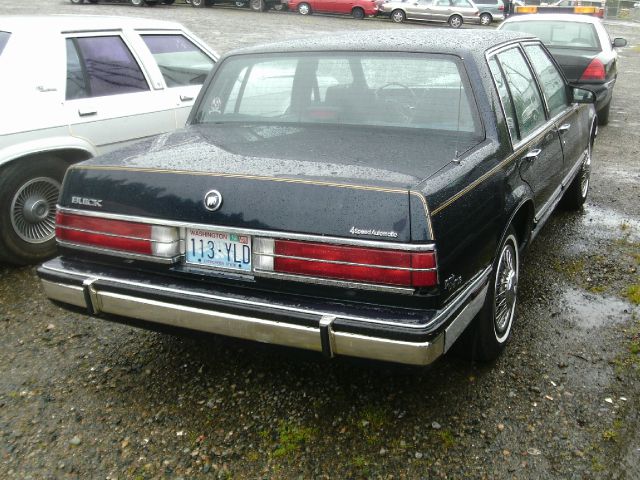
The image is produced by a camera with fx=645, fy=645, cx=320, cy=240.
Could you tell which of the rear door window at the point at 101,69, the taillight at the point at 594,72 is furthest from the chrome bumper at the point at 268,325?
the taillight at the point at 594,72

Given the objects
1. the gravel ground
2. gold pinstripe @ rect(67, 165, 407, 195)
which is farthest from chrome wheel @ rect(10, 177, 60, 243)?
gold pinstripe @ rect(67, 165, 407, 195)

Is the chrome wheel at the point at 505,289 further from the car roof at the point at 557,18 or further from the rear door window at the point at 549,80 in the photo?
the car roof at the point at 557,18

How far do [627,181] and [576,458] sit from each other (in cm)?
493

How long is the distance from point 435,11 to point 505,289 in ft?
80.8

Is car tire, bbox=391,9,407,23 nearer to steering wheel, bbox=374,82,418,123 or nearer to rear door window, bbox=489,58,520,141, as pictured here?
rear door window, bbox=489,58,520,141

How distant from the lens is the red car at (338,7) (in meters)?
26.3

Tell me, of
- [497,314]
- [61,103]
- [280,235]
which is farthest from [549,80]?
[61,103]

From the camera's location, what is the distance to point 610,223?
5.50 meters

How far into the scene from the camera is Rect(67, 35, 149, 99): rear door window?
4891mm

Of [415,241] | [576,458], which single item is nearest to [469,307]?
[415,241]

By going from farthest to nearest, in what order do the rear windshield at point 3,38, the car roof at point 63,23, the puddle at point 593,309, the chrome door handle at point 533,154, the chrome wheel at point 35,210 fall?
1. the car roof at point 63,23
2. the rear windshield at point 3,38
3. the chrome wheel at point 35,210
4. the puddle at point 593,309
5. the chrome door handle at point 533,154

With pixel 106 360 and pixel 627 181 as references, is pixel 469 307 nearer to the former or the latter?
pixel 106 360

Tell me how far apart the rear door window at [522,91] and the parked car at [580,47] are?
16.2ft

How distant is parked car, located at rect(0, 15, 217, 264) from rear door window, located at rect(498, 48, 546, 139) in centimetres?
290
